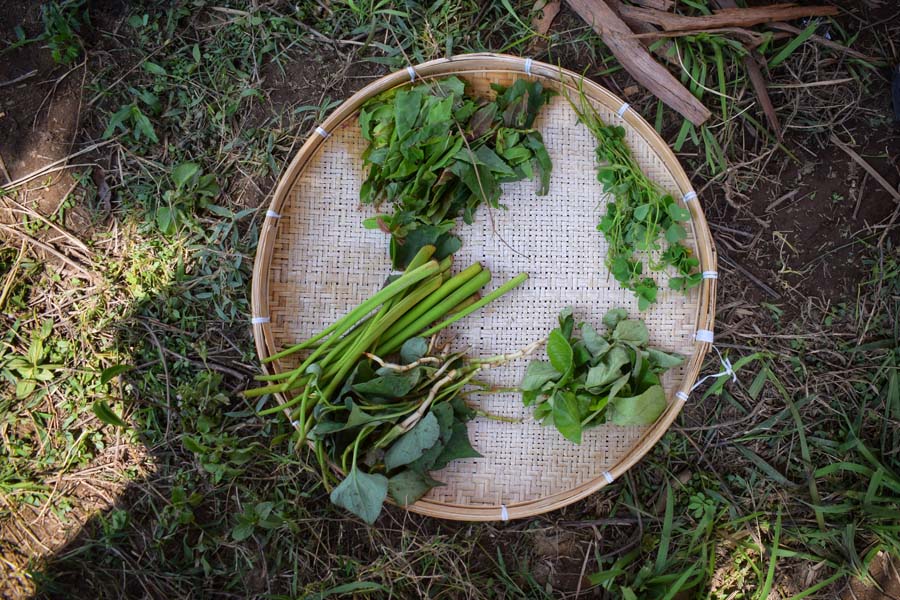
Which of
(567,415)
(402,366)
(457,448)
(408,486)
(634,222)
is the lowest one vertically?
(408,486)

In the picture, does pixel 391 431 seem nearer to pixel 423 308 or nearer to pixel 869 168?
pixel 423 308

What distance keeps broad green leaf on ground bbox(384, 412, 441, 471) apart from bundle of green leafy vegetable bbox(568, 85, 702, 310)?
26.9 inches

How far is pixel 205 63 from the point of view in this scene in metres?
1.98

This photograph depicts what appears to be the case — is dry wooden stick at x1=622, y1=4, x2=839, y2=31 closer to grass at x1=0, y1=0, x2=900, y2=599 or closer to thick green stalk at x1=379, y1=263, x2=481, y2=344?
grass at x1=0, y1=0, x2=900, y2=599

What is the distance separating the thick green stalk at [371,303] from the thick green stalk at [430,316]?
98 millimetres

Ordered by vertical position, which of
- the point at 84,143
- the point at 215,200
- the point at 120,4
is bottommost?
the point at 215,200

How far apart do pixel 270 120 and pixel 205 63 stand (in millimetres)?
287

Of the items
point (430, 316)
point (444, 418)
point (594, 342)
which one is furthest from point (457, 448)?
point (594, 342)

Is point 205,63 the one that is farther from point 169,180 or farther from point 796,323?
point 796,323

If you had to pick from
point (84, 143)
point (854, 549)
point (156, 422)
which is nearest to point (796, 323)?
point (854, 549)

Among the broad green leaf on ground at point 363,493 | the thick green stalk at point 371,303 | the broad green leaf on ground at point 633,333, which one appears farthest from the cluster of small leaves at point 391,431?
the broad green leaf on ground at point 633,333

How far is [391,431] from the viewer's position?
163cm

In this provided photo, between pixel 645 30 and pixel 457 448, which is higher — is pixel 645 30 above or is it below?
above

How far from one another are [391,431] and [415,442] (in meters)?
0.07
